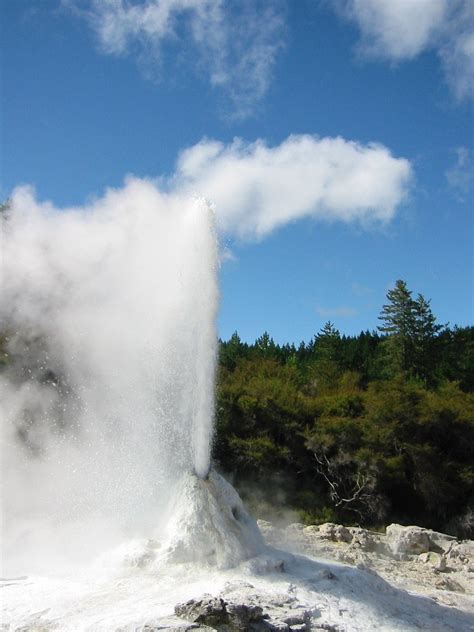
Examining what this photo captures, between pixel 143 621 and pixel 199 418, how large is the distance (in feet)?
8.24

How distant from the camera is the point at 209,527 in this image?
6148 millimetres

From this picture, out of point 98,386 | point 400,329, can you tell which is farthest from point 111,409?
point 400,329

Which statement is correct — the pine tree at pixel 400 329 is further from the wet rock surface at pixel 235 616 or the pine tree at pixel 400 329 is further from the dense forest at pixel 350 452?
the wet rock surface at pixel 235 616

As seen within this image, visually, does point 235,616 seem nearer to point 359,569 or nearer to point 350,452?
point 359,569

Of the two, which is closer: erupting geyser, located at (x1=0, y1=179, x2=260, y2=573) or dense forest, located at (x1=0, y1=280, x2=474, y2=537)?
erupting geyser, located at (x1=0, y1=179, x2=260, y2=573)

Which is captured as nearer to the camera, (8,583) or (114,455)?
(8,583)

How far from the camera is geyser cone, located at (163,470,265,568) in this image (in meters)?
5.94

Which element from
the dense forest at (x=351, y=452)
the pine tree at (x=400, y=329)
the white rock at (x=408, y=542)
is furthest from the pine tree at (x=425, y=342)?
the white rock at (x=408, y=542)

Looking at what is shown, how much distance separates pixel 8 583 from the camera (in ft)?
19.5

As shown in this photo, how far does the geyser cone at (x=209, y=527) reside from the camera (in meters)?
5.94

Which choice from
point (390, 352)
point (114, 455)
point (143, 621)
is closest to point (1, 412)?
point (114, 455)

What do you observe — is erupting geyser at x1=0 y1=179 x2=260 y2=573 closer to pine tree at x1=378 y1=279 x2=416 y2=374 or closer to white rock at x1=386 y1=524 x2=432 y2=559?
white rock at x1=386 y1=524 x2=432 y2=559

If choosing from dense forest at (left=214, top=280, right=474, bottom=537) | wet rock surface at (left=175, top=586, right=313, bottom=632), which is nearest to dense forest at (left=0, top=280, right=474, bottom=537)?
dense forest at (left=214, top=280, right=474, bottom=537)

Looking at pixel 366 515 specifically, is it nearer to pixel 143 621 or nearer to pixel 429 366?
pixel 143 621
